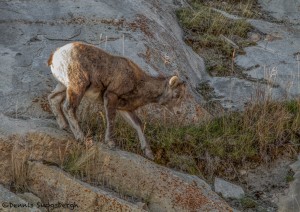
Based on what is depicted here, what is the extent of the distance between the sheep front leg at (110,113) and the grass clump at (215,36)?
3.99 metres

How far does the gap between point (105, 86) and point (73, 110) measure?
0.59 meters

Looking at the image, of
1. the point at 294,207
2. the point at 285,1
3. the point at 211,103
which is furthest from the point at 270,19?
the point at 294,207

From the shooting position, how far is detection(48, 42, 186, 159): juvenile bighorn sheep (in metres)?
7.67

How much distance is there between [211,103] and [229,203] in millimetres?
2624

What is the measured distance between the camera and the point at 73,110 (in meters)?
7.74

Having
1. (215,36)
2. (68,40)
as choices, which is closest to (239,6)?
(215,36)

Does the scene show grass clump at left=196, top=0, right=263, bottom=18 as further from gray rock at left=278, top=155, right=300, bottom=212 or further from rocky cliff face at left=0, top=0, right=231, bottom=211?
gray rock at left=278, top=155, right=300, bottom=212

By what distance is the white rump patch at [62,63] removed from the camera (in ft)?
25.1

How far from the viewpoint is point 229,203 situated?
318 inches

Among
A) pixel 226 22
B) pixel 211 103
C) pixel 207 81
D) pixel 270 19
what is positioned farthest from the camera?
pixel 270 19

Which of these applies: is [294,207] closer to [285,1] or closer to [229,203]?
[229,203]
